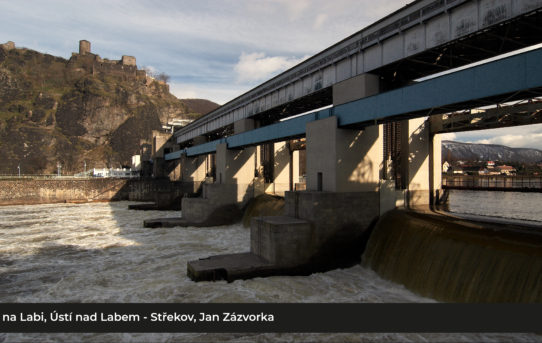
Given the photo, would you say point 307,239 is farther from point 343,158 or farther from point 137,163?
point 137,163

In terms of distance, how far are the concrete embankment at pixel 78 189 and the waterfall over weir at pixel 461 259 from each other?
39309 mm

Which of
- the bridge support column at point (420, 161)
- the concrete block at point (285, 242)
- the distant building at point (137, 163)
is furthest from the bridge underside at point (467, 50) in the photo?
the distant building at point (137, 163)

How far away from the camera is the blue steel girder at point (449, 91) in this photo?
34.6 ft

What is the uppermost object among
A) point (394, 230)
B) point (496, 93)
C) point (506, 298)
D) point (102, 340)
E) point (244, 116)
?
point (244, 116)

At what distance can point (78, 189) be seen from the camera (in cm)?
5606

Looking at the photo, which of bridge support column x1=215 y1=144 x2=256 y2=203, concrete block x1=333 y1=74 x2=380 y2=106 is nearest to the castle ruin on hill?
bridge support column x1=215 y1=144 x2=256 y2=203

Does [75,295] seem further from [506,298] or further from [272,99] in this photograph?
[272,99]

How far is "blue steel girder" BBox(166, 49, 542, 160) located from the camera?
10539 millimetres

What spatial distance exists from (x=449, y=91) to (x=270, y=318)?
1145 cm

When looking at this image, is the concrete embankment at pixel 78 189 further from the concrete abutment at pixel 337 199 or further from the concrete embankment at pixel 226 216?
the concrete abutment at pixel 337 199

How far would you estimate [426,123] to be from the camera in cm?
2102

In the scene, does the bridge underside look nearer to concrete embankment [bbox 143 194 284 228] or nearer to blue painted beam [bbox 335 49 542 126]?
blue painted beam [bbox 335 49 542 126]

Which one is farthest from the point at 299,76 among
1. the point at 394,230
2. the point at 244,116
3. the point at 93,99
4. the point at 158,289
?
the point at 93,99

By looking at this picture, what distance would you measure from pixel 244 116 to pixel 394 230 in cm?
2383
